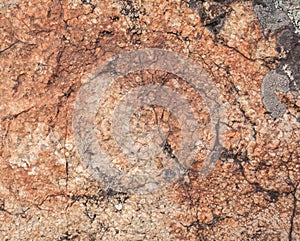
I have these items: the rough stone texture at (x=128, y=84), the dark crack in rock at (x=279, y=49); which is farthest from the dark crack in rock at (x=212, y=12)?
the dark crack in rock at (x=279, y=49)

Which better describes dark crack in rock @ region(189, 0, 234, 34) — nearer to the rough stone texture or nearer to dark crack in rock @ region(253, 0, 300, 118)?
the rough stone texture

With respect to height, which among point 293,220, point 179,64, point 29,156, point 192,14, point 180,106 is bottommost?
point 293,220

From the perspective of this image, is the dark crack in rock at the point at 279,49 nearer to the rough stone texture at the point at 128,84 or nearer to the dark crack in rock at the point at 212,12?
the rough stone texture at the point at 128,84

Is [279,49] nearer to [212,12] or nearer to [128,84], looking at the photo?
[212,12]

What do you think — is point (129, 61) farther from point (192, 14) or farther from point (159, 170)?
point (159, 170)

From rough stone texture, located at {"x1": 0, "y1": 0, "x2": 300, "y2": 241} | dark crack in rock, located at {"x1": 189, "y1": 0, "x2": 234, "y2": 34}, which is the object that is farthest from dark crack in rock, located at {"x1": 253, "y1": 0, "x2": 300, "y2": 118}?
dark crack in rock, located at {"x1": 189, "y1": 0, "x2": 234, "y2": 34}

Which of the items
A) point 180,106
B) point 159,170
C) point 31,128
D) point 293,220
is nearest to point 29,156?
point 31,128

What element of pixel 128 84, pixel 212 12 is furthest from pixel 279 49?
pixel 128 84

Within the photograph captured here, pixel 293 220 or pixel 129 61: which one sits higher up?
pixel 129 61
